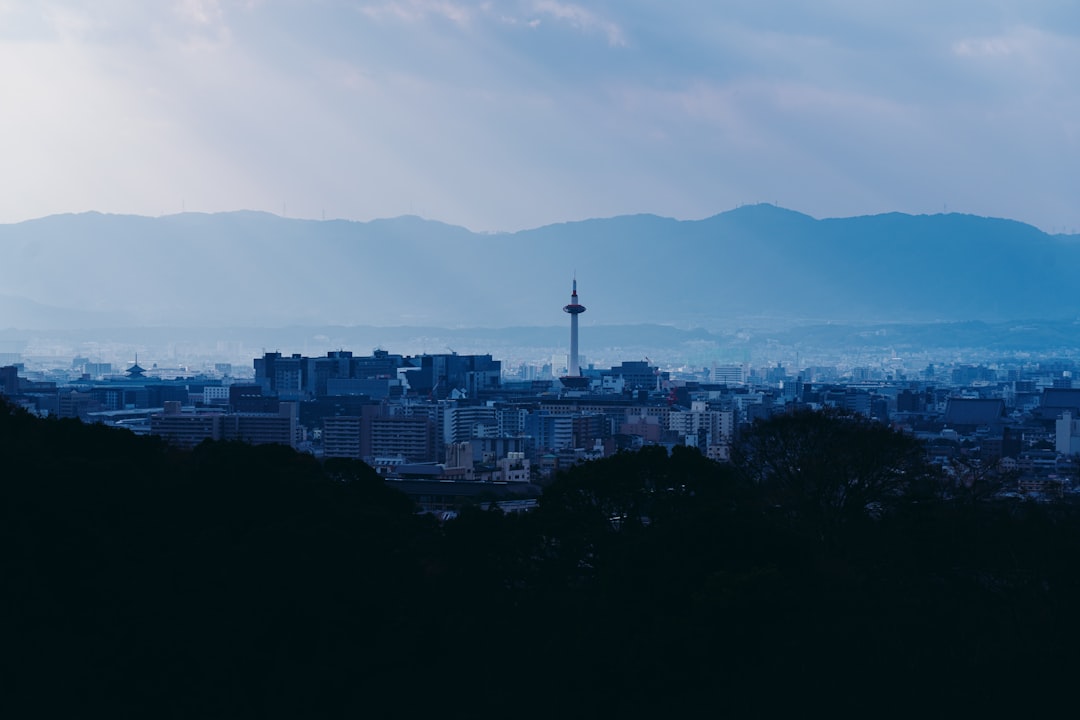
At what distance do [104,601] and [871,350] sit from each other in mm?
91378

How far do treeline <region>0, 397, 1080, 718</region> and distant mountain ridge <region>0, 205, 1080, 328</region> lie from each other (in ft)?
303

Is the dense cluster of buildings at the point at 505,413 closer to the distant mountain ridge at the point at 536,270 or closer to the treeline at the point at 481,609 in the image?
the treeline at the point at 481,609

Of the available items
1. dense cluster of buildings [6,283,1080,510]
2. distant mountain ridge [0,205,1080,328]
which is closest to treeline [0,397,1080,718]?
dense cluster of buildings [6,283,1080,510]

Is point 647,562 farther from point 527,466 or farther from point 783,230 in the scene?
point 783,230

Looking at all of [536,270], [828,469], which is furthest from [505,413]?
[536,270]

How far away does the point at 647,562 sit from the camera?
787 cm

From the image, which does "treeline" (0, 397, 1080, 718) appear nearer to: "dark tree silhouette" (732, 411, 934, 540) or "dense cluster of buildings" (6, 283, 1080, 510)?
"dark tree silhouette" (732, 411, 934, 540)

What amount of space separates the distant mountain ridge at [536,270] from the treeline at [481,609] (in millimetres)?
92436

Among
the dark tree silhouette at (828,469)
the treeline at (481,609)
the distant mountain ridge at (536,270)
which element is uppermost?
the distant mountain ridge at (536,270)

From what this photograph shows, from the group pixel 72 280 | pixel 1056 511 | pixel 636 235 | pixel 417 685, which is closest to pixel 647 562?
pixel 417 685

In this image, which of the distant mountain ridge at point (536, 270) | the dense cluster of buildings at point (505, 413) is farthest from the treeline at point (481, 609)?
the distant mountain ridge at point (536, 270)

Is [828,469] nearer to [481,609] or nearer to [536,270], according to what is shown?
[481,609]

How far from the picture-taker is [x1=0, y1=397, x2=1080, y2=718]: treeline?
7.20 metres

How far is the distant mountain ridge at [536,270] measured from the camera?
103 meters
